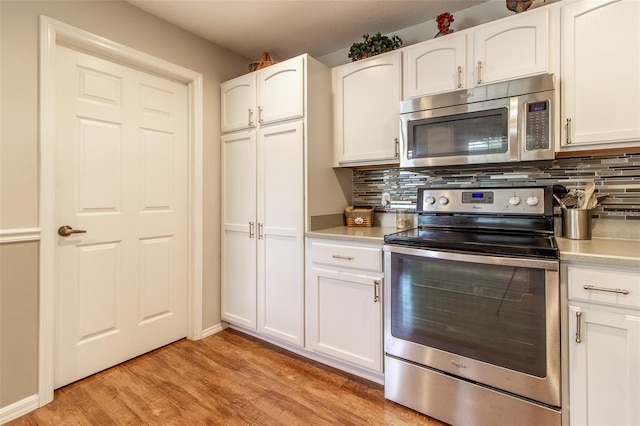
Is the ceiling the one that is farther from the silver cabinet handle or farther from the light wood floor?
the light wood floor

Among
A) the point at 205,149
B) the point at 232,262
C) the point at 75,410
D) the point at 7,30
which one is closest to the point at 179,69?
the point at 205,149

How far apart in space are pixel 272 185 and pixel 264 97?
69 centimetres

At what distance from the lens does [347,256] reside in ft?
6.41

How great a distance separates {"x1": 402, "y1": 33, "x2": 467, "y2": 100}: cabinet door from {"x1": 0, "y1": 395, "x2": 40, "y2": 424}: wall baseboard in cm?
282

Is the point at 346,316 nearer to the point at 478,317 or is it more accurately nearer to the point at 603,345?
the point at 478,317

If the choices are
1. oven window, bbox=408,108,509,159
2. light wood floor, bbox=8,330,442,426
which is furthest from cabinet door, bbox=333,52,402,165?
light wood floor, bbox=8,330,442,426

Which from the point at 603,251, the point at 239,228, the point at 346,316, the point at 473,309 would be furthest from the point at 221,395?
the point at 603,251

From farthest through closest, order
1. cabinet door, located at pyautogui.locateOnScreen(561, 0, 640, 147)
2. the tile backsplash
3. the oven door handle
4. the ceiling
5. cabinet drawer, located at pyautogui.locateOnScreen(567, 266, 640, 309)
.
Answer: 1. the ceiling
2. the tile backsplash
3. cabinet door, located at pyautogui.locateOnScreen(561, 0, 640, 147)
4. the oven door handle
5. cabinet drawer, located at pyautogui.locateOnScreen(567, 266, 640, 309)

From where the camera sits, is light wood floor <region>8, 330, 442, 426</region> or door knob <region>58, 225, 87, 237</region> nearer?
light wood floor <region>8, 330, 442, 426</region>

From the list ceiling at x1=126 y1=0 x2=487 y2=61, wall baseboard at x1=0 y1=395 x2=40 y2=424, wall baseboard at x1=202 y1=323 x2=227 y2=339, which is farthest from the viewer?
wall baseboard at x1=202 y1=323 x2=227 y2=339

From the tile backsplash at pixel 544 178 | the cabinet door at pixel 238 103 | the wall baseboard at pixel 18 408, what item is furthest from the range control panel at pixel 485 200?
the wall baseboard at pixel 18 408

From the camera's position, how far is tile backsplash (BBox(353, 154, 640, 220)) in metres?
1.69

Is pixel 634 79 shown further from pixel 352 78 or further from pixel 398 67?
pixel 352 78

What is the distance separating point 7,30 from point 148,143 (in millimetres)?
886
